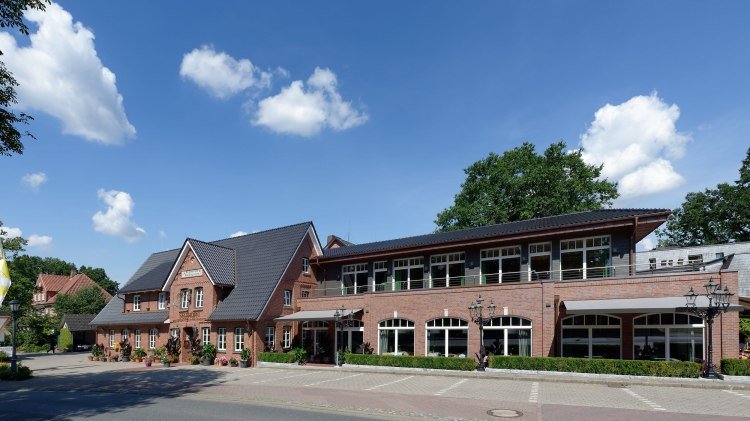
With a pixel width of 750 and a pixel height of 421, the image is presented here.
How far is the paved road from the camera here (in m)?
13.4

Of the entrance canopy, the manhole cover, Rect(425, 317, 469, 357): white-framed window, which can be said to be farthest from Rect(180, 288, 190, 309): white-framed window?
the manhole cover

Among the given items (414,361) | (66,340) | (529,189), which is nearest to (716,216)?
(529,189)

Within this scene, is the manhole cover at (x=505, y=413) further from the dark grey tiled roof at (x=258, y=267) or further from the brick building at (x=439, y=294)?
the dark grey tiled roof at (x=258, y=267)

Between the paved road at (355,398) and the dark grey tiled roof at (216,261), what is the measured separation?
9.87 m

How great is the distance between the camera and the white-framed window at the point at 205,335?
3185 centimetres

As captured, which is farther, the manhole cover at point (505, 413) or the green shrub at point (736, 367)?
the green shrub at point (736, 367)

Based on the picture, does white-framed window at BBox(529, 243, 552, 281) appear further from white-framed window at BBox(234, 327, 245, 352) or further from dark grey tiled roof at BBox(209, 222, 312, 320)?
white-framed window at BBox(234, 327, 245, 352)

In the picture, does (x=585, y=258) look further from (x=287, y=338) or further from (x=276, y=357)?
(x=287, y=338)

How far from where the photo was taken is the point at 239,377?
23.5 meters

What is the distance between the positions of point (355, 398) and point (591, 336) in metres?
11.9

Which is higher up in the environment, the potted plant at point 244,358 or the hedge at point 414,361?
the hedge at point 414,361

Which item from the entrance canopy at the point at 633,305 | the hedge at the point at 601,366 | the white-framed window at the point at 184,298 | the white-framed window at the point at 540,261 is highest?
the white-framed window at the point at 540,261

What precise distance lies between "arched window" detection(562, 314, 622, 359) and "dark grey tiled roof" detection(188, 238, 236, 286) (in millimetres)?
20917

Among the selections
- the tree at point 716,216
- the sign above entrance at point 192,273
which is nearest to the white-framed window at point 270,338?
the sign above entrance at point 192,273
